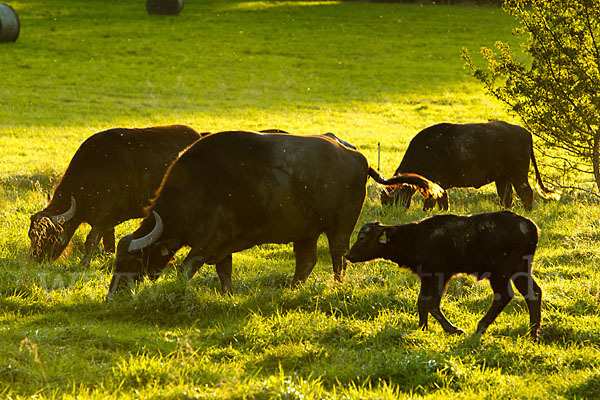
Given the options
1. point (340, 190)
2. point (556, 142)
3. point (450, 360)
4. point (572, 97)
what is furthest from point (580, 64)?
point (450, 360)

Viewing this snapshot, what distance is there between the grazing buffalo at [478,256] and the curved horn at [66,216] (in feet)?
15.4

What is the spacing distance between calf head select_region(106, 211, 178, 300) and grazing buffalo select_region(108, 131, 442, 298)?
1 centimetres

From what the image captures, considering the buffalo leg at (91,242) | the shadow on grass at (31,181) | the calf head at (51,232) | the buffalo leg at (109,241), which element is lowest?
the shadow on grass at (31,181)

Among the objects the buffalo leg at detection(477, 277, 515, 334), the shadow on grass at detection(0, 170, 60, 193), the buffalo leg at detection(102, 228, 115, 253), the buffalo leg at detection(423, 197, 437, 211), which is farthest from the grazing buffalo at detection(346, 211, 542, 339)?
the shadow on grass at detection(0, 170, 60, 193)

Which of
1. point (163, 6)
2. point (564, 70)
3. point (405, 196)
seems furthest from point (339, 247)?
point (163, 6)

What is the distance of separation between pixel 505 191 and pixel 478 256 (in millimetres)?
6569

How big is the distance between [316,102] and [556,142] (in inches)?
616

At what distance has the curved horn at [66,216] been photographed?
9.54 meters

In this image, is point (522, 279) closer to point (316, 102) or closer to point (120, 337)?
point (120, 337)

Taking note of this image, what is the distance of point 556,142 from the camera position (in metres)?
13.3

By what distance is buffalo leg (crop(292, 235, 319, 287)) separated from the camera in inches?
338

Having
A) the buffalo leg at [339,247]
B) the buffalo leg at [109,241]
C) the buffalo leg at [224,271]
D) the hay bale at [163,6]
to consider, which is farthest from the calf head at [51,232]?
the hay bale at [163,6]

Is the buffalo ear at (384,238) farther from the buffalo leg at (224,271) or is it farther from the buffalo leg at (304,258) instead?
the buffalo leg at (224,271)

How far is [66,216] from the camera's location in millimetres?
9617
